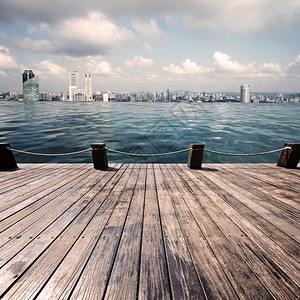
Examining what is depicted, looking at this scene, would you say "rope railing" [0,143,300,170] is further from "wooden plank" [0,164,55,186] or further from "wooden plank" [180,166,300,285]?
"wooden plank" [180,166,300,285]

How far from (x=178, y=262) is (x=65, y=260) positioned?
117cm

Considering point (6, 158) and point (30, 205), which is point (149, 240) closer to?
point (30, 205)

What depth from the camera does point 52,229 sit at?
2455mm

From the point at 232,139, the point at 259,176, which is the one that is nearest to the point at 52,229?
the point at 259,176

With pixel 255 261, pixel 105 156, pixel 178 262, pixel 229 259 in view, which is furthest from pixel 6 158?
pixel 255 261

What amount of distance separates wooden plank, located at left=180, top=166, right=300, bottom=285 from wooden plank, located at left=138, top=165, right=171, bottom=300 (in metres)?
1.14

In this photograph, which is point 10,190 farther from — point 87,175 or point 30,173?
point 87,175

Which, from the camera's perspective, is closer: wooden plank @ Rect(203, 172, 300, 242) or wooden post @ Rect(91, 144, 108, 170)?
wooden plank @ Rect(203, 172, 300, 242)

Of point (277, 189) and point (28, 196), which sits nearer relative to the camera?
point (28, 196)

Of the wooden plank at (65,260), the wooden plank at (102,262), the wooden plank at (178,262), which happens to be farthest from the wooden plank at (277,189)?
the wooden plank at (65,260)

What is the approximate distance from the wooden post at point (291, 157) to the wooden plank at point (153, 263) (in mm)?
4999

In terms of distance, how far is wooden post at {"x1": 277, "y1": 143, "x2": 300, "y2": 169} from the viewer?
5.54 m

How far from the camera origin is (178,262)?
187 cm

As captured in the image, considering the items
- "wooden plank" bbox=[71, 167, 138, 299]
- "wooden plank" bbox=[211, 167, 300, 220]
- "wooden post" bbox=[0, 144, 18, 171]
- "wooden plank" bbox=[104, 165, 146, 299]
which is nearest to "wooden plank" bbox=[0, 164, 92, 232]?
"wooden plank" bbox=[71, 167, 138, 299]
